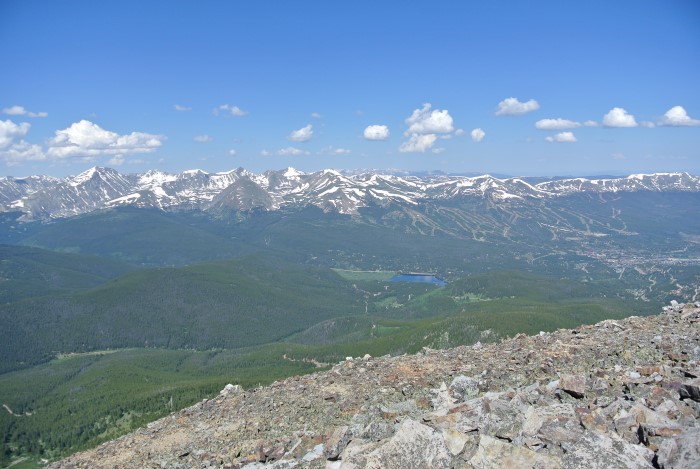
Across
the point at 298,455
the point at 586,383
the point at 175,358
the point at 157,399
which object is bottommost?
the point at 175,358

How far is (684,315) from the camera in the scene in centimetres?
3478

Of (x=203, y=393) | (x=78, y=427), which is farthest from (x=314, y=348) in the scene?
(x=78, y=427)

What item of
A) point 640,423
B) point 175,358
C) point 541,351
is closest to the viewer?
point 640,423

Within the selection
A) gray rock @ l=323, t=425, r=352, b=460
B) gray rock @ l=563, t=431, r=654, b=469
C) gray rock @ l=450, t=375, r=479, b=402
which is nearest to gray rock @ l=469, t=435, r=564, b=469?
gray rock @ l=563, t=431, r=654, b=469

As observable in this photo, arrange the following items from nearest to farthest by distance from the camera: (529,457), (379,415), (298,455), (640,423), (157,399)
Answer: (529,457)
(640,423)
(298,455)
(379,415)
(157,399)

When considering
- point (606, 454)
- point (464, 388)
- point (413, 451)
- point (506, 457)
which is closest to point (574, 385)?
point (464, 388)

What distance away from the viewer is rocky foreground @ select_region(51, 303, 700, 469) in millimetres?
15781

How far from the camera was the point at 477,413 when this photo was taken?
62.8 feet

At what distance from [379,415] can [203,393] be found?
9468 cm

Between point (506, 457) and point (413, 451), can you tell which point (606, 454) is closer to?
point (506, 457)

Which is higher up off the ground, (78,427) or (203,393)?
(203,393)

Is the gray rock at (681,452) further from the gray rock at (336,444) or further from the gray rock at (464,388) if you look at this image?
the gray rock at (336,444)

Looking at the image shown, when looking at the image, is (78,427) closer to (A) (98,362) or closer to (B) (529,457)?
(A) (98,362)

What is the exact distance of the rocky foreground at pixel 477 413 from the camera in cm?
1578
